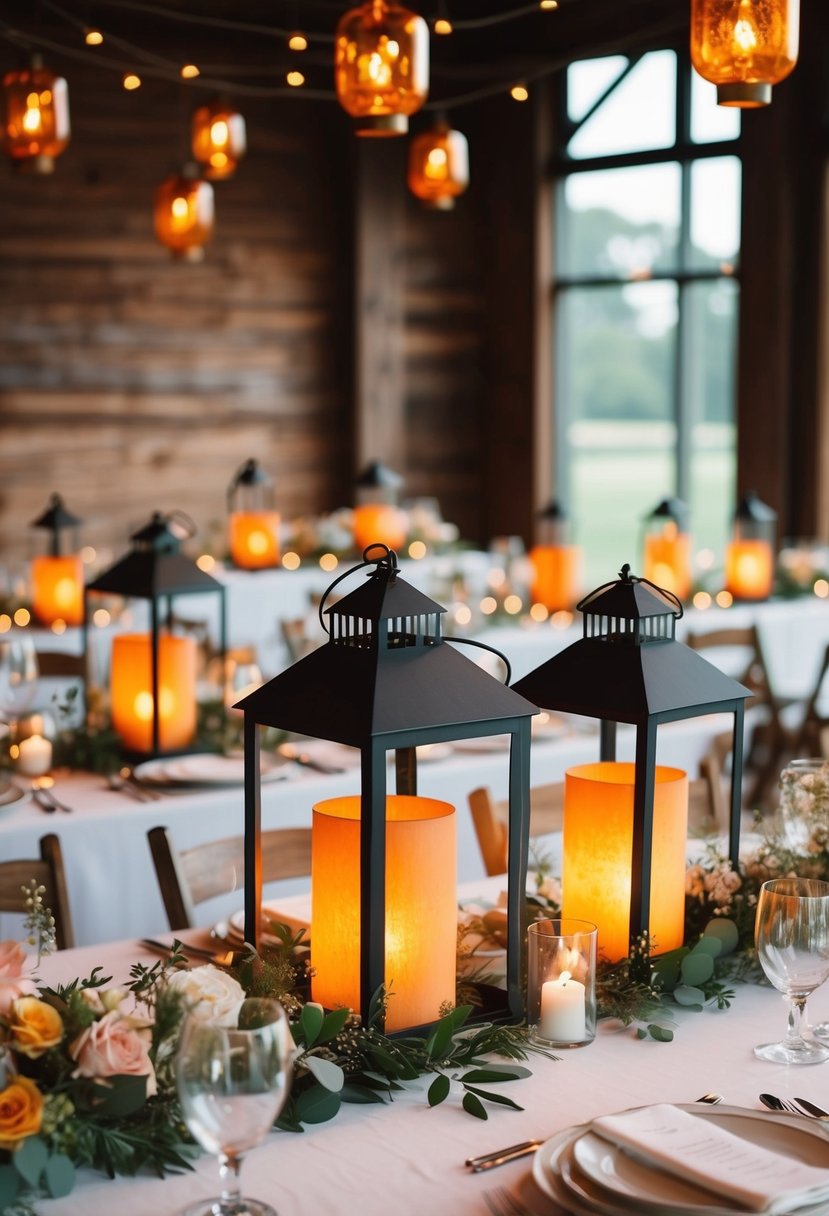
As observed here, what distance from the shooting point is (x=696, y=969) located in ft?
6.98

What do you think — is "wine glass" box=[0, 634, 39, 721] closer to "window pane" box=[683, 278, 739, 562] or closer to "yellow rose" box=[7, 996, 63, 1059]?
"yellow rose" box=[7, 996, 63, 1059]

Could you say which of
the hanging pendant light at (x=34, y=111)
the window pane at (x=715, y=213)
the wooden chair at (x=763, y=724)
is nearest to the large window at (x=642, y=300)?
the window pane at (x=715, y=213)

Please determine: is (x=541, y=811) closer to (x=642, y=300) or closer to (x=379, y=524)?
(x=379, y=524)

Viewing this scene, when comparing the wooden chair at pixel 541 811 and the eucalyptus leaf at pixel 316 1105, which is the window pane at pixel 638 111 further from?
the eucalyptus leaf at pixel 316 1105

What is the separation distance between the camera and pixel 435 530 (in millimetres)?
7180

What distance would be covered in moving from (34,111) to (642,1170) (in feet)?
12.0

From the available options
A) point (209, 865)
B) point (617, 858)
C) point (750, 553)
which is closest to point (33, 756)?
point (209, 865)

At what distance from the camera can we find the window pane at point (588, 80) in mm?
8914

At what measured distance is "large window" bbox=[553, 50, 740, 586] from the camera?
8.49 m

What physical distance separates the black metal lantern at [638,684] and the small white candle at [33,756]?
173cm

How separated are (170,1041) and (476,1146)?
358 mm

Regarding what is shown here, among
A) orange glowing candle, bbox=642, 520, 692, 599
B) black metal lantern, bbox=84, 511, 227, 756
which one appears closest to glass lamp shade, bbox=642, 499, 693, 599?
orange glowing candle, bbox=642, 520, 692, 599

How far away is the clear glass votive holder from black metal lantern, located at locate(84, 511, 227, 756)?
1.84 metres

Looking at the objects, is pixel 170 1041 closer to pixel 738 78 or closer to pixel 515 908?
pixel 515 908
